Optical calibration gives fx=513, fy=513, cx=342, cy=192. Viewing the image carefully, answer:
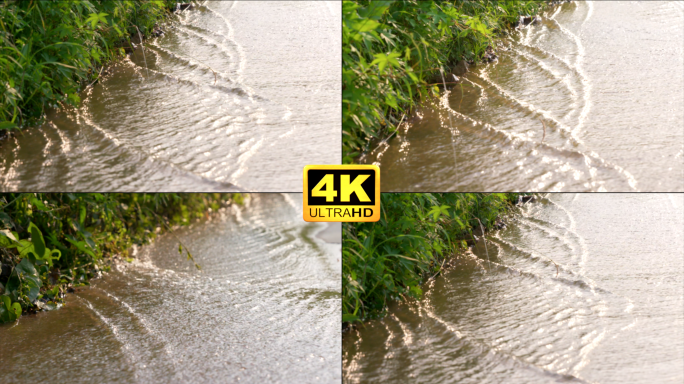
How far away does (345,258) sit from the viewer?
4.70ft

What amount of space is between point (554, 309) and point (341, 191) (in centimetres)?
68

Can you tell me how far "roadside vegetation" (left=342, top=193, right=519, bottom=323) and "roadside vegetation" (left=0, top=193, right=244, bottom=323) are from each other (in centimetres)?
51

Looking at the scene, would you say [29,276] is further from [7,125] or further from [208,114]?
[208,114]

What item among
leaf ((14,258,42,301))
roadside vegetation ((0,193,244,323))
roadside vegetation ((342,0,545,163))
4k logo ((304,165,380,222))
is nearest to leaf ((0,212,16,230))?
roadside vegetation ((0,193,244,323))

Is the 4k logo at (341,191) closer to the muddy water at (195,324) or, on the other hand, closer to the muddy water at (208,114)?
the muddy water at (208,114)

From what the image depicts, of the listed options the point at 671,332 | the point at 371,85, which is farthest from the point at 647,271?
the point at 371,85

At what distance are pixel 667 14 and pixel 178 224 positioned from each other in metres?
2.01

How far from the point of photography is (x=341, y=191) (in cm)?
126

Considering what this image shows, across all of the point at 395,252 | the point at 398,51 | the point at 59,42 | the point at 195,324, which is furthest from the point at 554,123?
the point at 59,42

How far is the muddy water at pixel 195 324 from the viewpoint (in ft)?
4.54

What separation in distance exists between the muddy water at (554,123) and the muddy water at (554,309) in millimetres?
110

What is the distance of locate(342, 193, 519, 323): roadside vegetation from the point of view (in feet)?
4.54

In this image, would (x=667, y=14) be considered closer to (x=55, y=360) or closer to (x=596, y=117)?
(x=596, y=117)

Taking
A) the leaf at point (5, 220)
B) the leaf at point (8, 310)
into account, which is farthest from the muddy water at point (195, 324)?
the leaf at point (5, 220)
